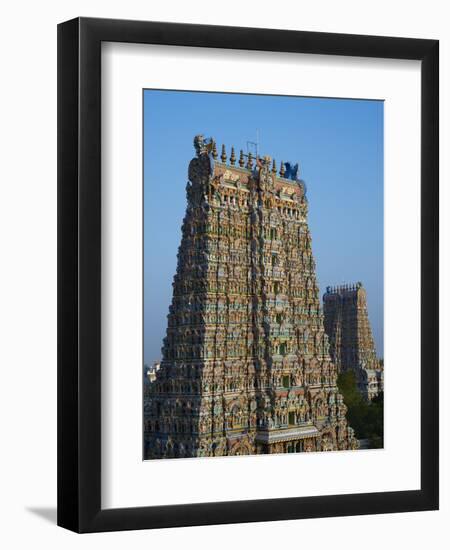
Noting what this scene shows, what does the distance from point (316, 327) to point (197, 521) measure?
1395mm

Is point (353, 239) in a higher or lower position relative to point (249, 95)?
lower

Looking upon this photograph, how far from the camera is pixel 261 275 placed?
7734mm

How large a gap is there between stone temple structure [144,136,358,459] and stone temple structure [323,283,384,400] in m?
0.06

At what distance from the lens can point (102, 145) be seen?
23.3 feet

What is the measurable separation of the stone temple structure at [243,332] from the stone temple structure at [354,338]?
0.21 feet

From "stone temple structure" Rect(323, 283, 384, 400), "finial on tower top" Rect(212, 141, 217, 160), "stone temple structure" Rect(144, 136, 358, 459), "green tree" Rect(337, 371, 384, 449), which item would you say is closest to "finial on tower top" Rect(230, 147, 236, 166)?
"stone temple structure" Rect(144, 136, 358, 459)

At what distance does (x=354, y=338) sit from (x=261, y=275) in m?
0.70

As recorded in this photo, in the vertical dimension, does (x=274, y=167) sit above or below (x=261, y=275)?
above

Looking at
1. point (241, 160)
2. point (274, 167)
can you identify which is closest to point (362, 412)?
point (274, 167)

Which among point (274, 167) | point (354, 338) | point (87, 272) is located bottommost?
point (354, 338)

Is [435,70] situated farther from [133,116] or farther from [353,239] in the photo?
[133,116]

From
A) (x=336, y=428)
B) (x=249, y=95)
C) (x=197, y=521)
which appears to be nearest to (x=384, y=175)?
(x=249, y=95)

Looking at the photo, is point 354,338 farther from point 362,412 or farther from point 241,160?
point 241,160

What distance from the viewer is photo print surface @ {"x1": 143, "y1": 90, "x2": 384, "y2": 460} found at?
7.33 m
